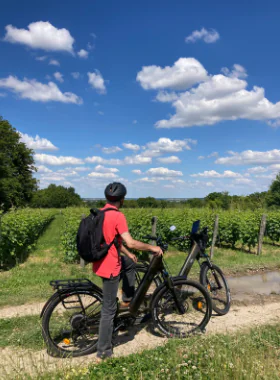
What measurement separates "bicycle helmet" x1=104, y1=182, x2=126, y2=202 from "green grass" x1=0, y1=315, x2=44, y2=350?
206 cm

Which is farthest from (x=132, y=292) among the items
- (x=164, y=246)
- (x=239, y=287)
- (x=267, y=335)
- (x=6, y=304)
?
(x=239, y=287)

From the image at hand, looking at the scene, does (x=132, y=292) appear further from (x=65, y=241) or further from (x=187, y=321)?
(x=65, y=241)

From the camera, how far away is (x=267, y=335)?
3736 mm

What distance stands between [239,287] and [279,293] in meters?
0.79

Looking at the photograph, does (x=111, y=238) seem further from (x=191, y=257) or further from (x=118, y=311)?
(x=191, y=257)

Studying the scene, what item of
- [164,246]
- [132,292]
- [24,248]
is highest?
[164,246]

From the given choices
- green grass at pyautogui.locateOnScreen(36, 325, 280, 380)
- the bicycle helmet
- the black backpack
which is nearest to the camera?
green grass at pyautogui.locateOnScreen(36, 325, 280, 380)

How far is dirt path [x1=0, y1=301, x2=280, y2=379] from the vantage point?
311 cm

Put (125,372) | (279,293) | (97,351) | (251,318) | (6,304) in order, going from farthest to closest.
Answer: (279,293)
(6,304)
(251,318)
(97,351)
(125,372)

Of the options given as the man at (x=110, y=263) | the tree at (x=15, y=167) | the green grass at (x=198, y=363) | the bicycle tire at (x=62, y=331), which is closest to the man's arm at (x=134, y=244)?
the man at (x=110, y=263)

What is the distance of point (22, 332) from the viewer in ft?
13.0

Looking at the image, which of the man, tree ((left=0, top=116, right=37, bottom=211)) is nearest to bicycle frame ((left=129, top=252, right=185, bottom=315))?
the man

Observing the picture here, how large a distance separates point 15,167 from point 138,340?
44.6 m

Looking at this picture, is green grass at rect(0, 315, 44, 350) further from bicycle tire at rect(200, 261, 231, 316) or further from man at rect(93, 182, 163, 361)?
bicycle tire at rect(200, 261, 231, 316)
